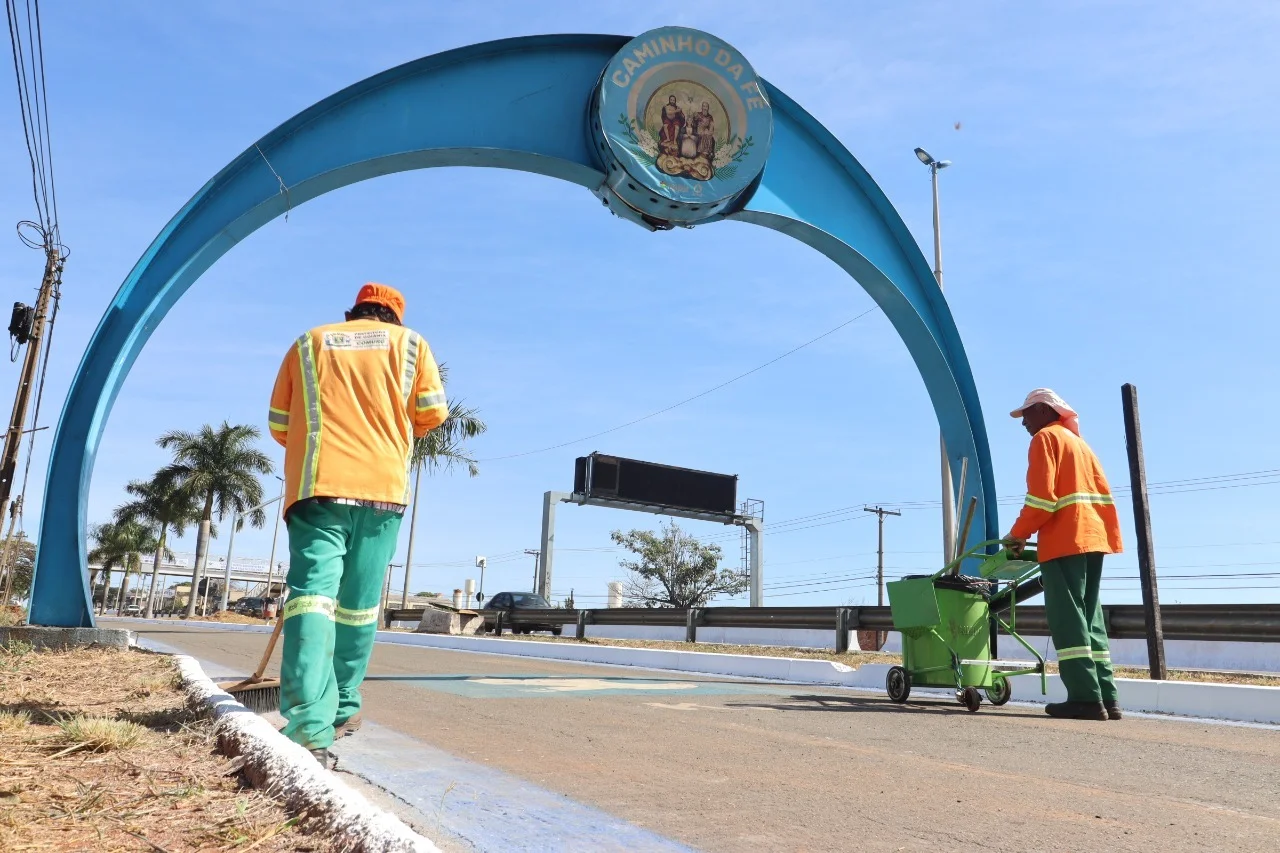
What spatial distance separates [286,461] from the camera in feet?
13.0

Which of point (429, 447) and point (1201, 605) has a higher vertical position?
point (429, 447)

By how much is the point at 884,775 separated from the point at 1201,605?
8.99m

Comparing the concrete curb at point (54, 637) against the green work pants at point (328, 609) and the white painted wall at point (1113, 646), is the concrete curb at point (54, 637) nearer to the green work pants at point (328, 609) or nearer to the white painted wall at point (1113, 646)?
the green work pants at point (328, 609)

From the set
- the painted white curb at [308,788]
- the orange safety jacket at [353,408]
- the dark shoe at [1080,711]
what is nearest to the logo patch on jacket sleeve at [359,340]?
the orange safety jacket at [353,408]

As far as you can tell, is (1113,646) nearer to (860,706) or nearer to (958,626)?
(958,626)

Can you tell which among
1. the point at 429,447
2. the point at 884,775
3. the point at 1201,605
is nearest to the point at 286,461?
the point at 884,775

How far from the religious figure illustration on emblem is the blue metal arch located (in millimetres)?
561

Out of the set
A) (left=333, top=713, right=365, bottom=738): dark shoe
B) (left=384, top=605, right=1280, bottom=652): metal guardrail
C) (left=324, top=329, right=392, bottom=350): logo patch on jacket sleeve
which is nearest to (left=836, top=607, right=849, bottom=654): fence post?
(left=384, top=605, right=1280, bottom=652): metal guardrail

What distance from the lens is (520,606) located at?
28.6 meters

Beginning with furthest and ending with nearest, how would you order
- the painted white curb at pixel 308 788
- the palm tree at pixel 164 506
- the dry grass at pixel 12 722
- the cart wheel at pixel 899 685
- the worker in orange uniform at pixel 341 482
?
the palm tree at pixel 164 506
the cart wheel at pixel 899 685
the dry grass at pixel 12 722
the worker in orange uniform at pixel 341 482
the painted white curb at pixel 308 788

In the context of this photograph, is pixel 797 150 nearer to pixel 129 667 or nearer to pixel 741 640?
pixel 129 667

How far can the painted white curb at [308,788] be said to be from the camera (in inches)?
82.0

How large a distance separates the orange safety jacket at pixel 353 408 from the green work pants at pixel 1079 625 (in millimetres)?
4468

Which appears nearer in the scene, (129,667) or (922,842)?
(922,842)
